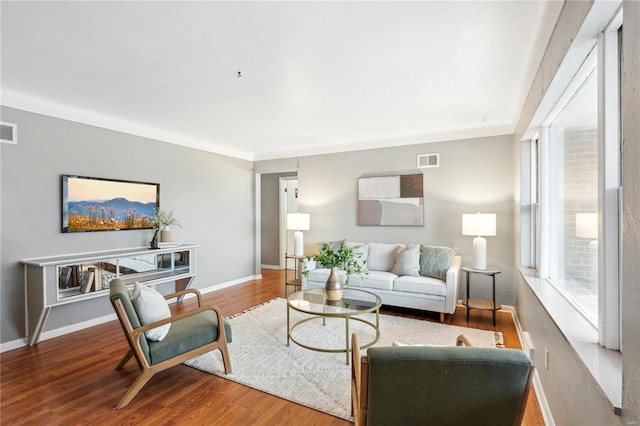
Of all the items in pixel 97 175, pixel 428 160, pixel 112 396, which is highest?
pixel 428 160

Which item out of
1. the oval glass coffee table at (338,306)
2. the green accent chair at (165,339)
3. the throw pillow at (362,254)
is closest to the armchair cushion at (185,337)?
the green accent chair at (165,339)

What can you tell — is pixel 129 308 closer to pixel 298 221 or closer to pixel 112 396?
pixel 112 396

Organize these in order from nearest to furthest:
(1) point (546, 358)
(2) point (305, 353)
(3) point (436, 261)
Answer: (1) point (546, 358) → (2) point (305, 353) → (3) point (436, 261)

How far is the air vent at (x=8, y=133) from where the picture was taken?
2.96 m

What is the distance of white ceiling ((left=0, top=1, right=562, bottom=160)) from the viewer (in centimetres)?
A: 187

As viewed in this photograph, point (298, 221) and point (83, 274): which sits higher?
point (298, 221)

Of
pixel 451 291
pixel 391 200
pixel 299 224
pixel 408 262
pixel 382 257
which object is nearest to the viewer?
pixel 451 291

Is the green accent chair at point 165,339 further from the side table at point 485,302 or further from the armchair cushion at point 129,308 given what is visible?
the side table at point 485,302

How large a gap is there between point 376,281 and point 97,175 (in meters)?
3.61

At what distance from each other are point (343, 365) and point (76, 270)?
286cm

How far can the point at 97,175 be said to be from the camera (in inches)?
146

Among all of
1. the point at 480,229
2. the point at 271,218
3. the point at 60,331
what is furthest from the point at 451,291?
the point at 271,218

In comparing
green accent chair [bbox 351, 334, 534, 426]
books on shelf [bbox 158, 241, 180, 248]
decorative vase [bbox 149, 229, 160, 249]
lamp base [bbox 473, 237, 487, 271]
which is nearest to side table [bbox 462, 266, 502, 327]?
lamp base [bbox 473, 237, 487, 271]

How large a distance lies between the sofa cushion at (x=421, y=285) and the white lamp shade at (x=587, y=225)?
1.78 metres
